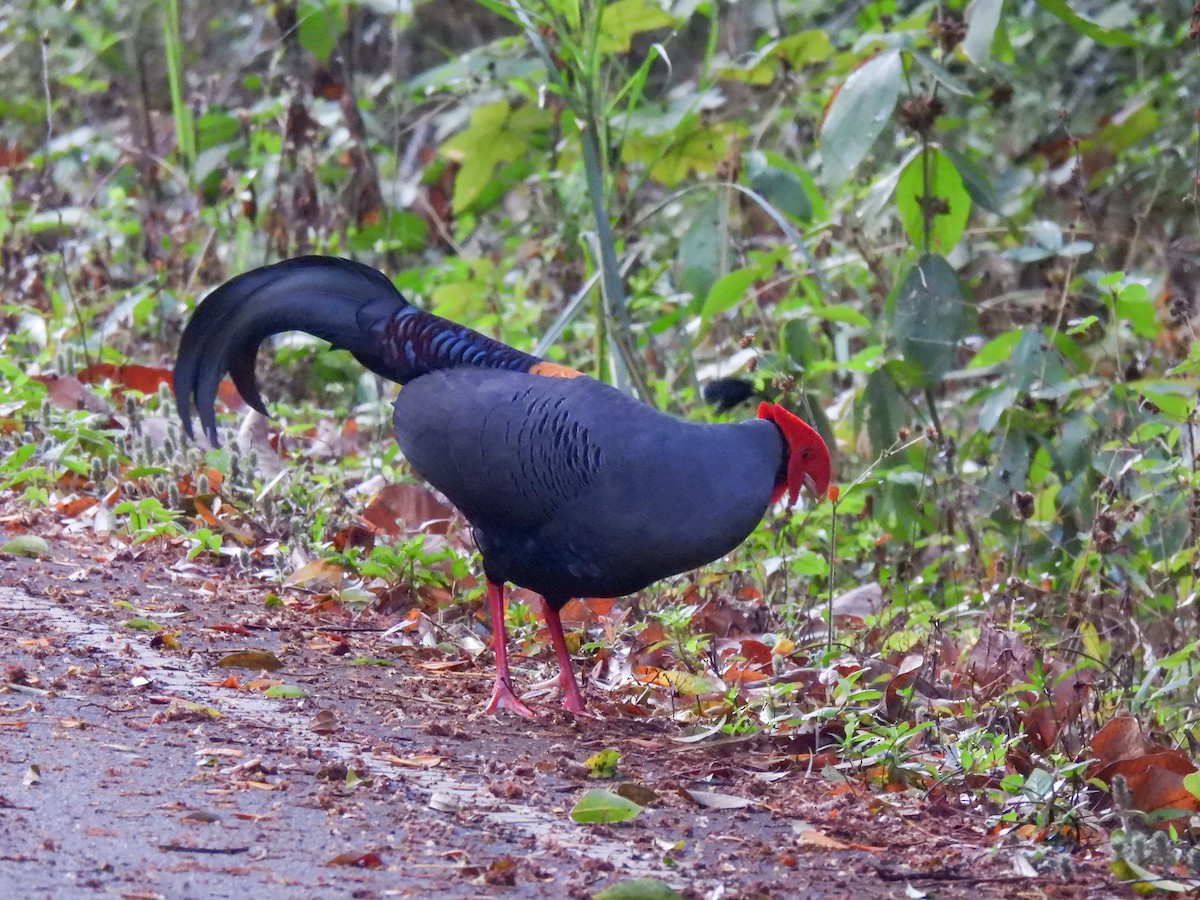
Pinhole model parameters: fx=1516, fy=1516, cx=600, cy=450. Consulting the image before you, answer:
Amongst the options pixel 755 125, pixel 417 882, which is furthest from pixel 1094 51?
pixel 417 882

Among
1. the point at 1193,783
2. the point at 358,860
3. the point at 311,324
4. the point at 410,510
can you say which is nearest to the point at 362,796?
the point at 358,860

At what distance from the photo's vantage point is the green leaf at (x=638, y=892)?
240 centimetres

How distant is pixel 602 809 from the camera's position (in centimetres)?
284

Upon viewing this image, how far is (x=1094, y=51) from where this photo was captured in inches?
344

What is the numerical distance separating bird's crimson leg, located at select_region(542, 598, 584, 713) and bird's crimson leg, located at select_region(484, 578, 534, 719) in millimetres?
112

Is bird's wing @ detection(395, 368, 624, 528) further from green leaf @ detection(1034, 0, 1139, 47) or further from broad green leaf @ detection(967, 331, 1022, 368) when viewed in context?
broad green leaf @ detection(967, 331, 1022, 368)

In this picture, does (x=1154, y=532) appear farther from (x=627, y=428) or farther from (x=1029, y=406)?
(x=627, y=428)

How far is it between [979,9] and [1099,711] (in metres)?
1.94

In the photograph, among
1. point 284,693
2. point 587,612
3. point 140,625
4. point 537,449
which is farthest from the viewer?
point 587,612

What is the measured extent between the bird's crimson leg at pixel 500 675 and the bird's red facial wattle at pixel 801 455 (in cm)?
77

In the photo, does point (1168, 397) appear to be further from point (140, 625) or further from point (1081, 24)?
point (140, 625)

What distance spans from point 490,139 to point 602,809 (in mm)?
4002

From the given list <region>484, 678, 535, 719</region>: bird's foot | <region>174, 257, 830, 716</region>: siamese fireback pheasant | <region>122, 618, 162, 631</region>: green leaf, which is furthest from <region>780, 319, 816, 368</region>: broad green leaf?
<region>122, 618, 162, 631</region>: green leaf

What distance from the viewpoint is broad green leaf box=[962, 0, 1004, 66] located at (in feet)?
13.6
